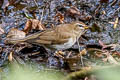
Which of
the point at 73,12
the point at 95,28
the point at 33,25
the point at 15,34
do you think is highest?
the point at 73,12

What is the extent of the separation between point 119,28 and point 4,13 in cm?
296

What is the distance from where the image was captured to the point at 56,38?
205 inches

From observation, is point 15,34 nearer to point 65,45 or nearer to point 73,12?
point 65,45

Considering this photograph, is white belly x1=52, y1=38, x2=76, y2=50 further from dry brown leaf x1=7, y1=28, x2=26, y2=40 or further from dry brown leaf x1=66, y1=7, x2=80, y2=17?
dry brown leaf x1=66, y1=7, x2=80, y2=17

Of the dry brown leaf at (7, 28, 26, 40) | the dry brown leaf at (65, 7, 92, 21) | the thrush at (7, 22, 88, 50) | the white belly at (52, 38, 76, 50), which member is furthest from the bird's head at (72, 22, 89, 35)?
the dry brown leaf at (7, 28, 26, 40)

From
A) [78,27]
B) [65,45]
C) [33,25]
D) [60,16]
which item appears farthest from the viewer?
[60,16]

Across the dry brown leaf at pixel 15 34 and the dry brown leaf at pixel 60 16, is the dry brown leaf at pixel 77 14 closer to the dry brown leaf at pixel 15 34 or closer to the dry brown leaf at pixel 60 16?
the dry brown leaf at pixel 60 16

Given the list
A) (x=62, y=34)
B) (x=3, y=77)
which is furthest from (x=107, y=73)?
(x=62, y=34)

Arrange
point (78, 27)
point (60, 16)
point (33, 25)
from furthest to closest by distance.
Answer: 1. point (60, 16)
2. point (33, 25)
3. point (78, 27)

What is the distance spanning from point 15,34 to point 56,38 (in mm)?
1022

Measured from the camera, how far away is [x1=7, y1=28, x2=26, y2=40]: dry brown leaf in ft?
18.2

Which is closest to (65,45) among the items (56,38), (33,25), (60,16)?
(56,38)

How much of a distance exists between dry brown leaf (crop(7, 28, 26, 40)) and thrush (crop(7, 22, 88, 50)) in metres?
0.28

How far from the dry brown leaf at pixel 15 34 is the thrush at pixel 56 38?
0.28 m
